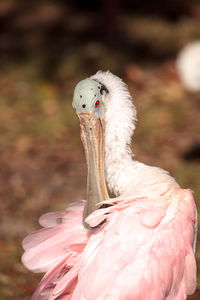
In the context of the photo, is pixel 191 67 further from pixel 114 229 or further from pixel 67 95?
pixel 114 229

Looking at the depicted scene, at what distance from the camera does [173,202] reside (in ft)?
12.8

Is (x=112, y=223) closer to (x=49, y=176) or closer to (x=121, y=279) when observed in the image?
(x=121, y=279)

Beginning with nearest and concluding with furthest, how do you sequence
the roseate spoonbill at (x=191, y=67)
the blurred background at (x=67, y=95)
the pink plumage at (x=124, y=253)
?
the pink plumage at (x=124, y=253), the blurred background at (x=67, y=95), the roseate spoonbill at (x=191, y=67)

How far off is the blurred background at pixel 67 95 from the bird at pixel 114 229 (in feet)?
4.17

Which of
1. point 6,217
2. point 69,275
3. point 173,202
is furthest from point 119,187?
point 6,217

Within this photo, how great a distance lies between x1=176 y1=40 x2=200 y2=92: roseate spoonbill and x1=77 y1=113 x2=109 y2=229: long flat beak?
5295 mm

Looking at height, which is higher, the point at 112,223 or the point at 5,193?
the point at 5,193

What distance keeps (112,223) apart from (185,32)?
9344 mm

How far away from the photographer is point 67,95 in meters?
10.1

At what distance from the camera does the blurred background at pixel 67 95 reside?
7129 millimetres

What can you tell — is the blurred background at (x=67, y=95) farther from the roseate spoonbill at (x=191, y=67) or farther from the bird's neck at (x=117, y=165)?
the bird's neck at (x=117, y=165)

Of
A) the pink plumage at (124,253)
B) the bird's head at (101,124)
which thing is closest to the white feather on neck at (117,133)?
the bird's head at (101,124)

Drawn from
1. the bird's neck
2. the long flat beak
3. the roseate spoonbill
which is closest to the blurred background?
the roseate spoonbill

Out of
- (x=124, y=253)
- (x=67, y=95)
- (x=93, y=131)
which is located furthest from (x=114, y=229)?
(x=67, y=95)
